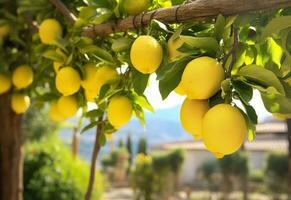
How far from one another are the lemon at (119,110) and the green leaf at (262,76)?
256mm

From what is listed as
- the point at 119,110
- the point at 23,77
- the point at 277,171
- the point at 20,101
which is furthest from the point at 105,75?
the point at 277,171

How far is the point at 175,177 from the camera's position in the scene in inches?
292

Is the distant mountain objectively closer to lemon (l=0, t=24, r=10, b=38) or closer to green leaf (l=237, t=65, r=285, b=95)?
green leaf (l=237, t=65, r=285, b=95)

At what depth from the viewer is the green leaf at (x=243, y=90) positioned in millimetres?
494

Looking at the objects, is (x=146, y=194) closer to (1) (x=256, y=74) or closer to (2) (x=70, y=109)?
(2) (x=70, y=109)

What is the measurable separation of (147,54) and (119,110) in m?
0.15

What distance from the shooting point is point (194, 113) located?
0.54 metres

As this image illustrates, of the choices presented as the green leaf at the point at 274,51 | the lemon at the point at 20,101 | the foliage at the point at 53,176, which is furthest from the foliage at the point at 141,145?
the green leaf at the point at 274,51

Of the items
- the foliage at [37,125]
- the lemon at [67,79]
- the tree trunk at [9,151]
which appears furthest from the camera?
the foliage at [37,125]

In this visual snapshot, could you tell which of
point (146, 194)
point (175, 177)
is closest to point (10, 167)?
point (146, 194)

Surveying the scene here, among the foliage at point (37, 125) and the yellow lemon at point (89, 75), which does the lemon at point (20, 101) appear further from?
the foliage at point (37, 125)

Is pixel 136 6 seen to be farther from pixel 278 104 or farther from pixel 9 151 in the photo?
pixel 9 151

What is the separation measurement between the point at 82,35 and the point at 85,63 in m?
0.06

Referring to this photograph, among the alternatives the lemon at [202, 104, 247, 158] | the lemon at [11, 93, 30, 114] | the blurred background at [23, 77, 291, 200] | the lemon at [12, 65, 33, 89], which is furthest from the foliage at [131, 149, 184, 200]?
the lemon at [202, 104, 247, 158]
